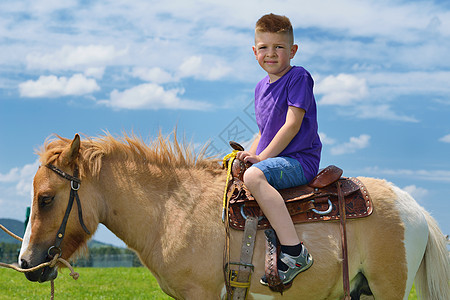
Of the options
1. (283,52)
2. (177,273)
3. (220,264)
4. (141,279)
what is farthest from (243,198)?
(141,279)

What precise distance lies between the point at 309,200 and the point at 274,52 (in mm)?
1546

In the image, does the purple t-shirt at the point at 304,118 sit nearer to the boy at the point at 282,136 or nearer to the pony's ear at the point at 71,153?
the boy at the point at 282,136

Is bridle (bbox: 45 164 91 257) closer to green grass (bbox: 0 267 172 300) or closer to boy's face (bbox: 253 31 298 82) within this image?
boy's face (bbox: 253 31 298 82)

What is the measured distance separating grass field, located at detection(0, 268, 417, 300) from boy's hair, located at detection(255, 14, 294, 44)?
7.94 meters

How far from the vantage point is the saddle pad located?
13.5ft

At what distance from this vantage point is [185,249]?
13.1ft

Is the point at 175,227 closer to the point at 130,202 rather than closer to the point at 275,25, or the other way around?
the point at 130,202

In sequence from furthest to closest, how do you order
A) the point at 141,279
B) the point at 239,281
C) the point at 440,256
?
the point at 141,279 < the point at 440,256 < the point at 239,281

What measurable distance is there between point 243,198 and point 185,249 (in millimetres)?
723

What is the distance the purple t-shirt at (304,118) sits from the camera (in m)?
4.32

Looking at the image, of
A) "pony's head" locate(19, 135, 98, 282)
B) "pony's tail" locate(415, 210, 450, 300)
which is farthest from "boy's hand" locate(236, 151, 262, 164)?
"pony's tail" locate(415, 210, 450, 300)

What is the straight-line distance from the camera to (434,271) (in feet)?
15.1

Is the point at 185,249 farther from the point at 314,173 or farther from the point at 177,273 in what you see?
the point at 314,173

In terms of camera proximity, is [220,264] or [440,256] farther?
[440,256]
